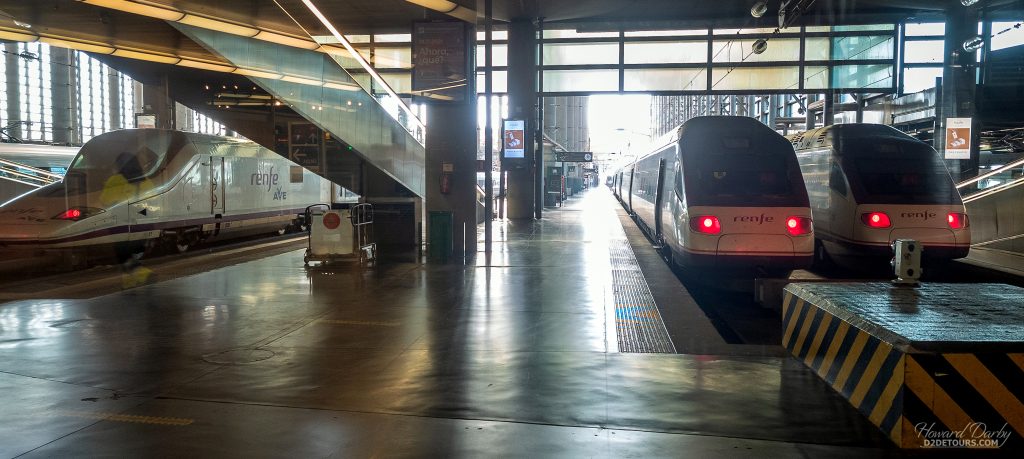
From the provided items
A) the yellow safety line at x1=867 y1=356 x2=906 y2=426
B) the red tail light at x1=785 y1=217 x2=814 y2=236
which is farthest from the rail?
the yellow safety line at x1=867 y1=356 x2=906 y2=426

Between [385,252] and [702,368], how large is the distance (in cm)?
1078

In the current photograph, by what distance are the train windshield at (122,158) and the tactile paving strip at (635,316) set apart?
9.63 m

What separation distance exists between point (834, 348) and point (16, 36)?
1388cm

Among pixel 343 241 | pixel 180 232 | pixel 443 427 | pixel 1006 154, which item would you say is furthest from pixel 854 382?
pixel 1006 154

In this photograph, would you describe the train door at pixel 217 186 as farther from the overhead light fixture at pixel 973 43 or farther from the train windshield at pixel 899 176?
the overhead light fixture at pixel 973 43

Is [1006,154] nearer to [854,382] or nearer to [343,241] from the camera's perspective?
[343,241]

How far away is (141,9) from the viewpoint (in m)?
12.6

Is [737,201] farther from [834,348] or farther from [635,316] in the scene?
[834,348]

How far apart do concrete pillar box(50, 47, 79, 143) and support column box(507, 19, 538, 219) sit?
46.3 feet

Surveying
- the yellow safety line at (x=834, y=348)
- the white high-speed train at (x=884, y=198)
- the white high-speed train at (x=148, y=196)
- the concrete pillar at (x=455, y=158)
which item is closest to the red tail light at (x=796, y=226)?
the white high-speed train at (x=884, y=198)

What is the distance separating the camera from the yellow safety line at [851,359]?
5321 mm

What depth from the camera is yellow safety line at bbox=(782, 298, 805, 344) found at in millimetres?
6754

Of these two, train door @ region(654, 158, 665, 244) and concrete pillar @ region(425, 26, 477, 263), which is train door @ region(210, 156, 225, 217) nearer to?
concrete pillar @ region(425, 26, 477, 263)

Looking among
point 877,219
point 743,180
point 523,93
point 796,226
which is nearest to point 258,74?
point 743,180
